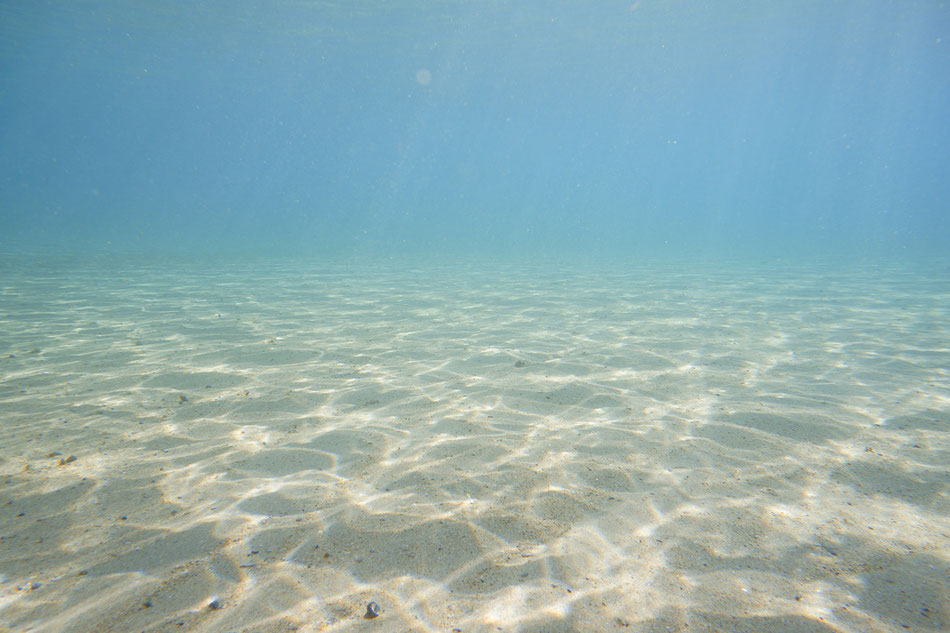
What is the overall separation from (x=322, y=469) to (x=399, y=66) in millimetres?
48995

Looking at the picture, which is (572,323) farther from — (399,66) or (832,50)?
(832,50)

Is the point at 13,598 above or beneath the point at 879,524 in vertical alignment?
above

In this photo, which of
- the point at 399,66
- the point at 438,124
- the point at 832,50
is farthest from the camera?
the point at 438,124

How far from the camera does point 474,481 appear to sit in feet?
10.3

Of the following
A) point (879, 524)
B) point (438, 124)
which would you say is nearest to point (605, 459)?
point (879, 524)

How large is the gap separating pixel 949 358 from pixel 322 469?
791cm

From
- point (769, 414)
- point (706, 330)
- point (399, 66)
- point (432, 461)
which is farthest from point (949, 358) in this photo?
point (399, 66)

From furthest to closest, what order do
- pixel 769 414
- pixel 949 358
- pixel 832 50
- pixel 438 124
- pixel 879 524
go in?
1. pixel 438 124
2. pixel 832 50
3. pixel 949 358
4. pixel 769 414
5. pixel 879 524

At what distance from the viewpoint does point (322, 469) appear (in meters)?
3.34

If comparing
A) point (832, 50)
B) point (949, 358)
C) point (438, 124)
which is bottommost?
point (949, 358)

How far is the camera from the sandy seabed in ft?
6.81

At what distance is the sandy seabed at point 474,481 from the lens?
208cm

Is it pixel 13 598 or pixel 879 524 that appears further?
pixel 879 524

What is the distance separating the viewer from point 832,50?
39.9m
